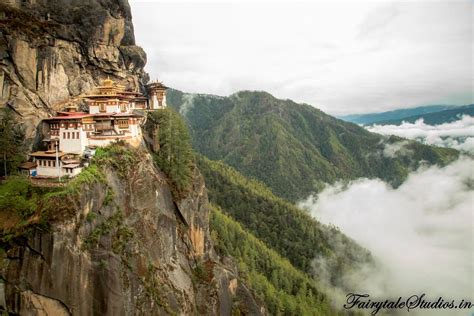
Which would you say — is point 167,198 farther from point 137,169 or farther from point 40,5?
point 40,5

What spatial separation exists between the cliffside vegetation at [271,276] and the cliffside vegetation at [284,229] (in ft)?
54.4

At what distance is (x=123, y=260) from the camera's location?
49.1 m

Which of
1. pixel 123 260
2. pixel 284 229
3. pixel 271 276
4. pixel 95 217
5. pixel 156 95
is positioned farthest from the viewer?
pixel 284 229

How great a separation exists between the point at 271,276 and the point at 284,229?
43495mm

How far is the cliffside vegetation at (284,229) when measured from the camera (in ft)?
537

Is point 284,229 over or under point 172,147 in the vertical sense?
under

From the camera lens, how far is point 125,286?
158ft

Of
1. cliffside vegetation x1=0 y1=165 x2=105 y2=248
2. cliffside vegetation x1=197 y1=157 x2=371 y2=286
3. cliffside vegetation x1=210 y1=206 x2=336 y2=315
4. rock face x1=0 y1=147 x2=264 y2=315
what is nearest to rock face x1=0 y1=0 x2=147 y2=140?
cliffside vegetation x1=0 y1=165 x2=105 y2=248

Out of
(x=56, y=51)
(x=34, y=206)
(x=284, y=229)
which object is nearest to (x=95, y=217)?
(x=34, y=206)

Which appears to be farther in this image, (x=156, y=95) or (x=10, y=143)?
(x=156, y=95)

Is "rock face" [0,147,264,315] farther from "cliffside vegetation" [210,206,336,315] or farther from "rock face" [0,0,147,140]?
Answer: "cliffside vegetation" [210,206,336,315]

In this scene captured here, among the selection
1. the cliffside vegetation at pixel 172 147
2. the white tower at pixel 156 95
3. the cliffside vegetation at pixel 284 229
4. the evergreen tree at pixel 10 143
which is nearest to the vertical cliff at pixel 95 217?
the evergreen tree at pixel 10 143

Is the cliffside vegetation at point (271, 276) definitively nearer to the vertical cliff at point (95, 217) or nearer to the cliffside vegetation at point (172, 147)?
the vertical cliff at point (95, 217)

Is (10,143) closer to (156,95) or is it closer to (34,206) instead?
(34,206)
